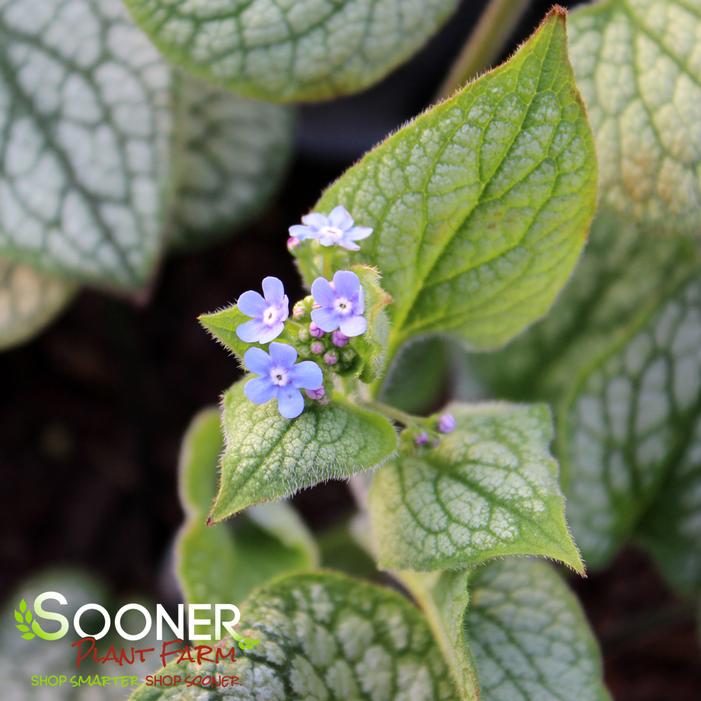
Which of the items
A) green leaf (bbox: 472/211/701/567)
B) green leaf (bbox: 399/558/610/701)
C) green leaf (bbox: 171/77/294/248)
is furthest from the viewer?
green leaf (bbox: 171/77/294/248)

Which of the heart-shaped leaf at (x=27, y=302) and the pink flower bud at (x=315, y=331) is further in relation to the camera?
the heart-shaped leaf at (x=27, y=302)

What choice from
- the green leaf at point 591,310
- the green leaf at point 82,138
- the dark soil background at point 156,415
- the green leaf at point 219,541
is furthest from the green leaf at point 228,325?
the dark soil background at point 156,415

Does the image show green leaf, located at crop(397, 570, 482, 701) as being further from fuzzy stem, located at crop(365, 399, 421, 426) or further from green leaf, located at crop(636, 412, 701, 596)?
Result: green leaf, located at crop(636, 412, 701, 596)

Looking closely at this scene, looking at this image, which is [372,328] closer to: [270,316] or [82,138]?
[270,316]

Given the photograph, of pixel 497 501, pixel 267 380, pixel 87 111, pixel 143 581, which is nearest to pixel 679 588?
pixel 497 501

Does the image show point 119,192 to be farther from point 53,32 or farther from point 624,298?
point 624,298

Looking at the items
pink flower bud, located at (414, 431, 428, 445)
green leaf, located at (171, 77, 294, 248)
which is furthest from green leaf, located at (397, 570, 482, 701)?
green leaf, located at (171, 77, 294, 248)

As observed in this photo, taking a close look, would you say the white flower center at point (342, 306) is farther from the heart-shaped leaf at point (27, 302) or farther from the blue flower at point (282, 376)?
the heart-shaped leaf at point (27, 302)
